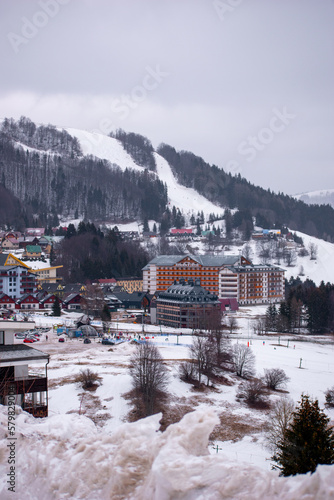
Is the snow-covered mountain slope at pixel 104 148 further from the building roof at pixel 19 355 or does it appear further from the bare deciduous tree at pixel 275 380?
the building roof at pixel 19 355

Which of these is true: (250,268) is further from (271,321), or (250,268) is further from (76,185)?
(76,185)

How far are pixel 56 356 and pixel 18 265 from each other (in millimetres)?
36725

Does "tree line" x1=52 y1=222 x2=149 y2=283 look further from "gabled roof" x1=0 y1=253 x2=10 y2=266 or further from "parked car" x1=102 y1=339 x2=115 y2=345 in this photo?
"parked car" x1=102 y1=339 x2=115 y2=345

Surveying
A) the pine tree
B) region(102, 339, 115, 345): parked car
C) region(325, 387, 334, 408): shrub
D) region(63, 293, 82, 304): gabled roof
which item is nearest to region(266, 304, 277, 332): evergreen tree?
region(102, 339, 115, 345): parked car

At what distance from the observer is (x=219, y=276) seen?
69.4 metres

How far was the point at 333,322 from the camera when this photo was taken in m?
→ 49.8

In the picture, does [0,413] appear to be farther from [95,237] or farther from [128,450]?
[95,237]

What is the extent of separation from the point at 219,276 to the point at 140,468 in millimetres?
65718

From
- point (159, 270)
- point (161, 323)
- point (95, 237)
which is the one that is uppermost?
point (95, 237)

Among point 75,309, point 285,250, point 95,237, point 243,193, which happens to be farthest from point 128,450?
point 243,193

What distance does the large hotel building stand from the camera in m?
69.1

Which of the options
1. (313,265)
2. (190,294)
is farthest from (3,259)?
(313,265)

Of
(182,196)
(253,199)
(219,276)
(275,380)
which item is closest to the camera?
(275,380)

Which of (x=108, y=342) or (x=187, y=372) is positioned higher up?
(x=187, y=372)
